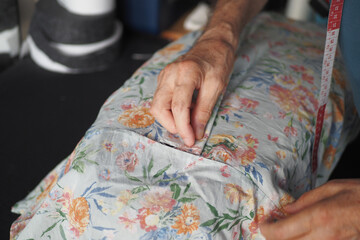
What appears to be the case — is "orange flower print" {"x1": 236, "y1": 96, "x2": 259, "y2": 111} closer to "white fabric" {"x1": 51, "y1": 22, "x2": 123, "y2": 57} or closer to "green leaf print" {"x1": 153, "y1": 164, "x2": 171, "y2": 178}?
"green leaf print" {"x1": 153, "y1": 164, "x2": 171, "y2": 178}

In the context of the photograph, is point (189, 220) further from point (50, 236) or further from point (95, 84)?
point (95, 84)

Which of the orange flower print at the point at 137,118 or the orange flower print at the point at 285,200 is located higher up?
the orange flower print at the point at 137,118

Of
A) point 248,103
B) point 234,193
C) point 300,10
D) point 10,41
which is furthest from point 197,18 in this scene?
point 234,193

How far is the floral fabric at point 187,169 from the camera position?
57 centimetres

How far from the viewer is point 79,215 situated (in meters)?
0.58

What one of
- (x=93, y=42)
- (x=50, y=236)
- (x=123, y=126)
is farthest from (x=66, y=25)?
(x=50, y=236)

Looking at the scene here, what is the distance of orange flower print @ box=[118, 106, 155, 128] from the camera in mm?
690

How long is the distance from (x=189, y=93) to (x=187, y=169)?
140mm

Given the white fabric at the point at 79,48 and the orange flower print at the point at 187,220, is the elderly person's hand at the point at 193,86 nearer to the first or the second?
the orange flower print at the point at 187,220

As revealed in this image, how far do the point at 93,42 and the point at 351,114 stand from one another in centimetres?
89

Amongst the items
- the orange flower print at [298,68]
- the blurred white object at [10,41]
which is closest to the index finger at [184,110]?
the orange flower print at [298,68]

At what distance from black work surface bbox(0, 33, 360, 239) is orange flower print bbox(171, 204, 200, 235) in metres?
0.49

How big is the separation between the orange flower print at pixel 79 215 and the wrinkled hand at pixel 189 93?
0.20 metres

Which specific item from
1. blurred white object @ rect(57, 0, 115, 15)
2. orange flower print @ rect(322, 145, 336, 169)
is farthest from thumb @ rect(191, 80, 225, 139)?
blurred white object @ rect(57, 0, 115, 15)
